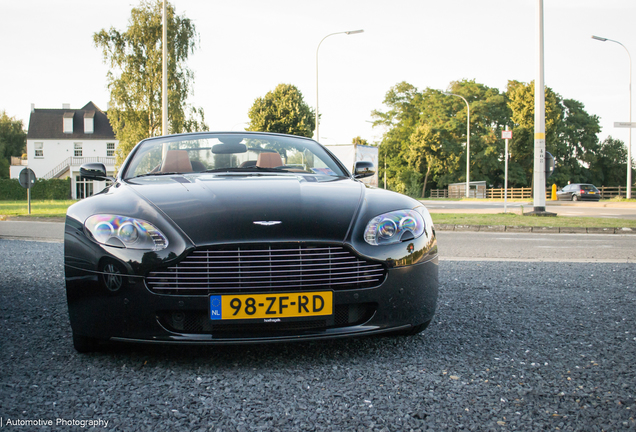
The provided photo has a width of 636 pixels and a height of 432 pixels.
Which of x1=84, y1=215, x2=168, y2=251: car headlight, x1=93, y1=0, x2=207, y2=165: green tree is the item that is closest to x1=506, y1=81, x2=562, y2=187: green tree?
x1=93, y1=0, x2=207, y2=165: green tree

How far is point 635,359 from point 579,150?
6162 cm

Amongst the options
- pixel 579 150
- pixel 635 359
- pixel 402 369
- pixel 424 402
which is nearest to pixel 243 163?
pixel 402 369

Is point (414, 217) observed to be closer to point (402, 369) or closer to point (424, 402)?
point (402, 369)

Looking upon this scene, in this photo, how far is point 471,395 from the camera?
220 centimetres

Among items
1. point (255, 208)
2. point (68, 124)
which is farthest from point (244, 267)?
point (68, 124)

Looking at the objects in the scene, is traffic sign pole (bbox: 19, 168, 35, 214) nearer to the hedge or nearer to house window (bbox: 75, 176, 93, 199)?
the hedge

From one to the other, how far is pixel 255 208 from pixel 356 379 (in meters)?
0.95

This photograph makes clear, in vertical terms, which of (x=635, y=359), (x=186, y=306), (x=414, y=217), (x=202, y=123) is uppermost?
(x=202, y=123)

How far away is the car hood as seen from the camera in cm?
251

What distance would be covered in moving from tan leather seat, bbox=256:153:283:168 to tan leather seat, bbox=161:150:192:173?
0.50 meters

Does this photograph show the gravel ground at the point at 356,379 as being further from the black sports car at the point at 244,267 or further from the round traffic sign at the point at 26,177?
the round traffic sign at the point at 26,177

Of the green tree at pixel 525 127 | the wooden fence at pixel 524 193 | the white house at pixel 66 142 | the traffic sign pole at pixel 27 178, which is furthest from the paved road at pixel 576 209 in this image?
the white house at pixel 66 142

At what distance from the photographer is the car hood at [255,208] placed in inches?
98.8

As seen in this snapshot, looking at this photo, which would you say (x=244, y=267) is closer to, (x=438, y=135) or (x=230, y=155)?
(x=230, y=155)
